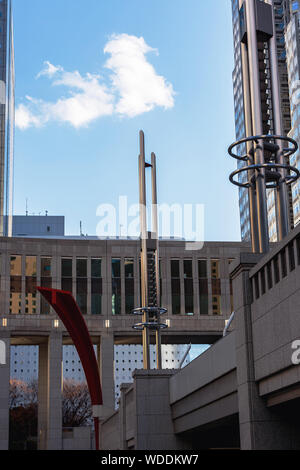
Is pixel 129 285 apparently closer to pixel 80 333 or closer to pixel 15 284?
pixel 15 284

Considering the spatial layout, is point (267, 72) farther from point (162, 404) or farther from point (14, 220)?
point (14, 220)

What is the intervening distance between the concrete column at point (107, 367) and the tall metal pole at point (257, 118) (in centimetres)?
4195

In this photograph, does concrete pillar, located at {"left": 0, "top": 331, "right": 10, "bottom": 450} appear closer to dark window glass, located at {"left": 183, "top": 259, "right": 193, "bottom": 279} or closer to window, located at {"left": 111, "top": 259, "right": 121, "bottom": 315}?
window, located at {"left": 111, "top": 259, "right": 121, "bottom": 315}

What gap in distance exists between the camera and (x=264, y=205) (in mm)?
17562

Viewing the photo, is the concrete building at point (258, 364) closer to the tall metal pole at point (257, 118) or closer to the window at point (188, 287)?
the tall metal pole at point (257, 118)

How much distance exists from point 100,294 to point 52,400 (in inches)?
370

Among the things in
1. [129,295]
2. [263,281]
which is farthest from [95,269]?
[263,281]

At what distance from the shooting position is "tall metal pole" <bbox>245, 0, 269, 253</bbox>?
57.0ft

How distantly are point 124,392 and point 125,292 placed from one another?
96.1 feet

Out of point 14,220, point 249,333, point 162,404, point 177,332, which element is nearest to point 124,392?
point 162,404

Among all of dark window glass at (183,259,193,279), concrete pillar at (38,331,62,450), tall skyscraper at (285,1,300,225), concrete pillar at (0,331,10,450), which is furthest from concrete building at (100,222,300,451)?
tall skyscraper at (285,1,300,225)

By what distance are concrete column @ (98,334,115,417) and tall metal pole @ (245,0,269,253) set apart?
41951 millimetres

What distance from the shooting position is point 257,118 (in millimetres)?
18562

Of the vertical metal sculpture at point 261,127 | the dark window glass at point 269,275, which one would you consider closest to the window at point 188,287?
the vertical metal sculpture at point 261,127
